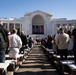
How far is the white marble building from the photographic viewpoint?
79.7 metres

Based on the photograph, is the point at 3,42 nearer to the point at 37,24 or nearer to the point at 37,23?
the point at 37,23

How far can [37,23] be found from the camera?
80562mm

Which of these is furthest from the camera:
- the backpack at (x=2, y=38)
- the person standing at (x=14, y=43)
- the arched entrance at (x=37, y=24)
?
the arched entrance at (x=37, y=24)

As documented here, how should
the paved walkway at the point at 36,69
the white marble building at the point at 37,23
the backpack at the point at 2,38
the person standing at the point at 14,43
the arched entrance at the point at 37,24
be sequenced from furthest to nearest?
the arched entrance at the point at 37,24, the white marble building at the point at 37,23, the person standing at the point at 14,43, the paved walkway at the point at 36,69, the backpack at the point at 2,38

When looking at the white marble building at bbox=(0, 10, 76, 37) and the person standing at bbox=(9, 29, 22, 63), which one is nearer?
the person standing at bbox=(9, 29, 22, 63)

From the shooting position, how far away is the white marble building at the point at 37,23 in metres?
79.7

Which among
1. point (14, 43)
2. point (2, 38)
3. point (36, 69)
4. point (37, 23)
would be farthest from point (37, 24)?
point (2, 38)

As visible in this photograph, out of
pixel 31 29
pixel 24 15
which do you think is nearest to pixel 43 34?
pixel 31 29

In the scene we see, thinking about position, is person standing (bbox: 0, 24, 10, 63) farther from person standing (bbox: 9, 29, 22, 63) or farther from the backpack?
person standing (bbox: 9, 29, 22, 63)

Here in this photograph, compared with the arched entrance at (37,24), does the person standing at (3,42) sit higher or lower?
lower

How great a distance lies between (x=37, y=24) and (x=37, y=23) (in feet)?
1.15

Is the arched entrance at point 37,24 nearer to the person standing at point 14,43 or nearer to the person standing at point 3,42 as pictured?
the person standing at point 14,43

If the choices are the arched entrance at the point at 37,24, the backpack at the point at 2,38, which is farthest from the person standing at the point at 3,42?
the arched entrance at the point at 37,24

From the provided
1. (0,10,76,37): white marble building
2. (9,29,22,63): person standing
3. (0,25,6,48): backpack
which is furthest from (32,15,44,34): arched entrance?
(0,25,6,48): backpack
